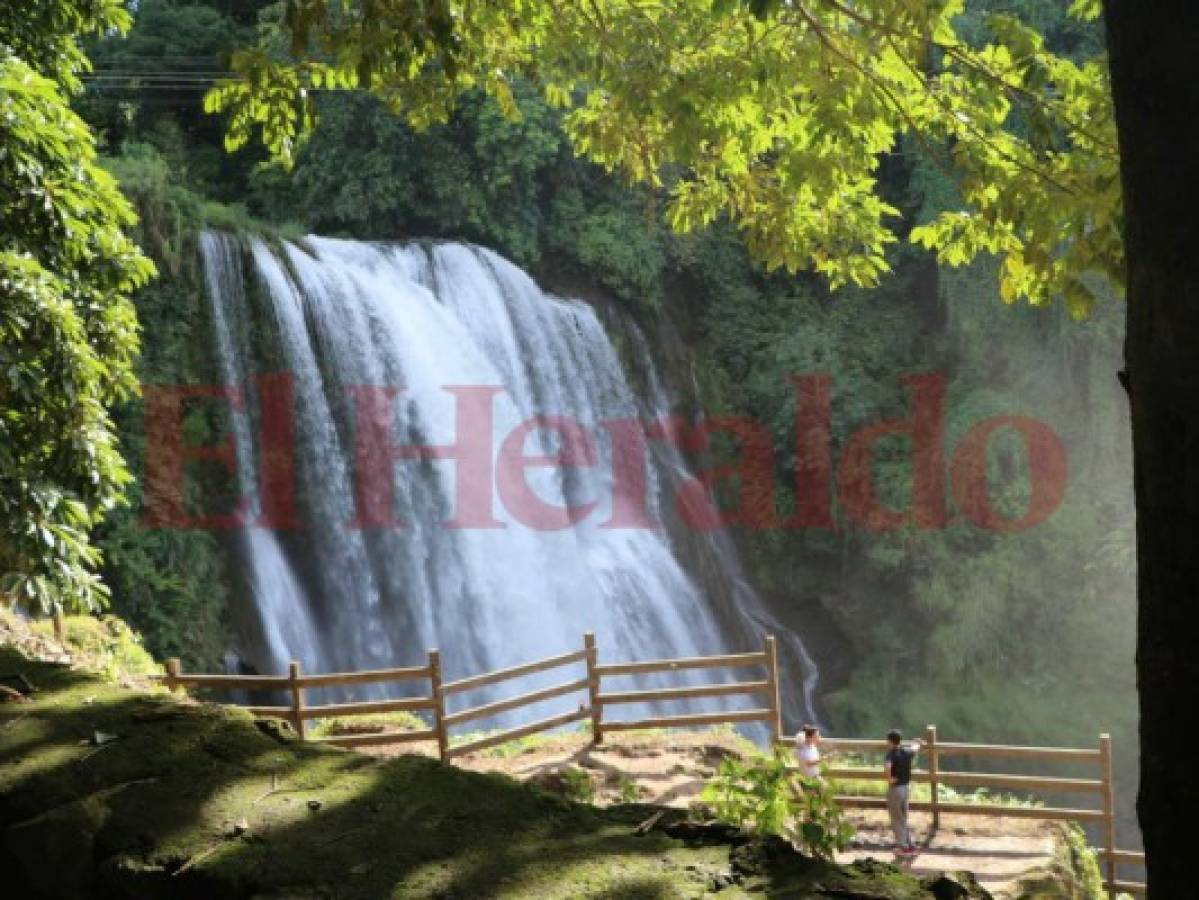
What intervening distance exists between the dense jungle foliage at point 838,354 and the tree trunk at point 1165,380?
55.0 feet

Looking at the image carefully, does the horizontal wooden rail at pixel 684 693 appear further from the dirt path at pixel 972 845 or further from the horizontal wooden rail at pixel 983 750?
the dirt path at pixel 972 845

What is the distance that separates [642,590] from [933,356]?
24.5 ft

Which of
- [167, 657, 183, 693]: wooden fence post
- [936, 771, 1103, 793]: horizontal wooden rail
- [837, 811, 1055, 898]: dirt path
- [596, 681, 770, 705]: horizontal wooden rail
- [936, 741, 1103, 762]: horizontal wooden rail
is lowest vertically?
[837, 811, 1055, 898]: dirt path

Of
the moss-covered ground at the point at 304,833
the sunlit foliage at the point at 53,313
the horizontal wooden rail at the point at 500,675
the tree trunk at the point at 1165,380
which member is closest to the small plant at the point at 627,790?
the horizontal wooden rail at the point at 500,675

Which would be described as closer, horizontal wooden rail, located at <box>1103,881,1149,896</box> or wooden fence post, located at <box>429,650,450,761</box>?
horizontal wooden rail, located at <box>1103,881,1149,896</box>

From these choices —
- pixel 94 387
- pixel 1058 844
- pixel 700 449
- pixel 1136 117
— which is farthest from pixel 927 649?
pixel 1136 117

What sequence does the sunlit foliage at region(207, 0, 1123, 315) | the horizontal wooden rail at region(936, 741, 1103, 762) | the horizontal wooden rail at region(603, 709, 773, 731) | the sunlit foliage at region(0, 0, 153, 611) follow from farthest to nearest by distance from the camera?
1. the horizontal wooden rail at region(603, 709, 773, 731)
2. the horizontal wooden rail at region(936, 741, 1103, 762)
3. the sunlit foliage at region(0, 0, 153, 611)
4. the sunlit foliage at region(207, 0, 1123, 315)

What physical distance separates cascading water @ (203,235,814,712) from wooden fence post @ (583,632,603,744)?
14.8 ft

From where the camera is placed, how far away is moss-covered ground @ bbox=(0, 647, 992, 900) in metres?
1.68

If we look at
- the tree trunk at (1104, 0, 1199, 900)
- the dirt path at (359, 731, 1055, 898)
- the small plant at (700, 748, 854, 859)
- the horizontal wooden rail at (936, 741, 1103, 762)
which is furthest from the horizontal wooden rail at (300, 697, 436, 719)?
the tree trunk at (1104, 0, 1199, 900)

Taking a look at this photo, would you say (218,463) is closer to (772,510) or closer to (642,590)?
(642,590)

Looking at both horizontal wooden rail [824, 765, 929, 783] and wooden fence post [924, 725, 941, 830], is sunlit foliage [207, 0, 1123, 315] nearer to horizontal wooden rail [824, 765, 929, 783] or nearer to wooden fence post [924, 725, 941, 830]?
wooden fence post [924, 725, 941, 830]

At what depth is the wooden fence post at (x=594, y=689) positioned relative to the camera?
10.7 metres

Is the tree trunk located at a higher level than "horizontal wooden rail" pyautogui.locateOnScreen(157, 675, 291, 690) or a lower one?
higher
